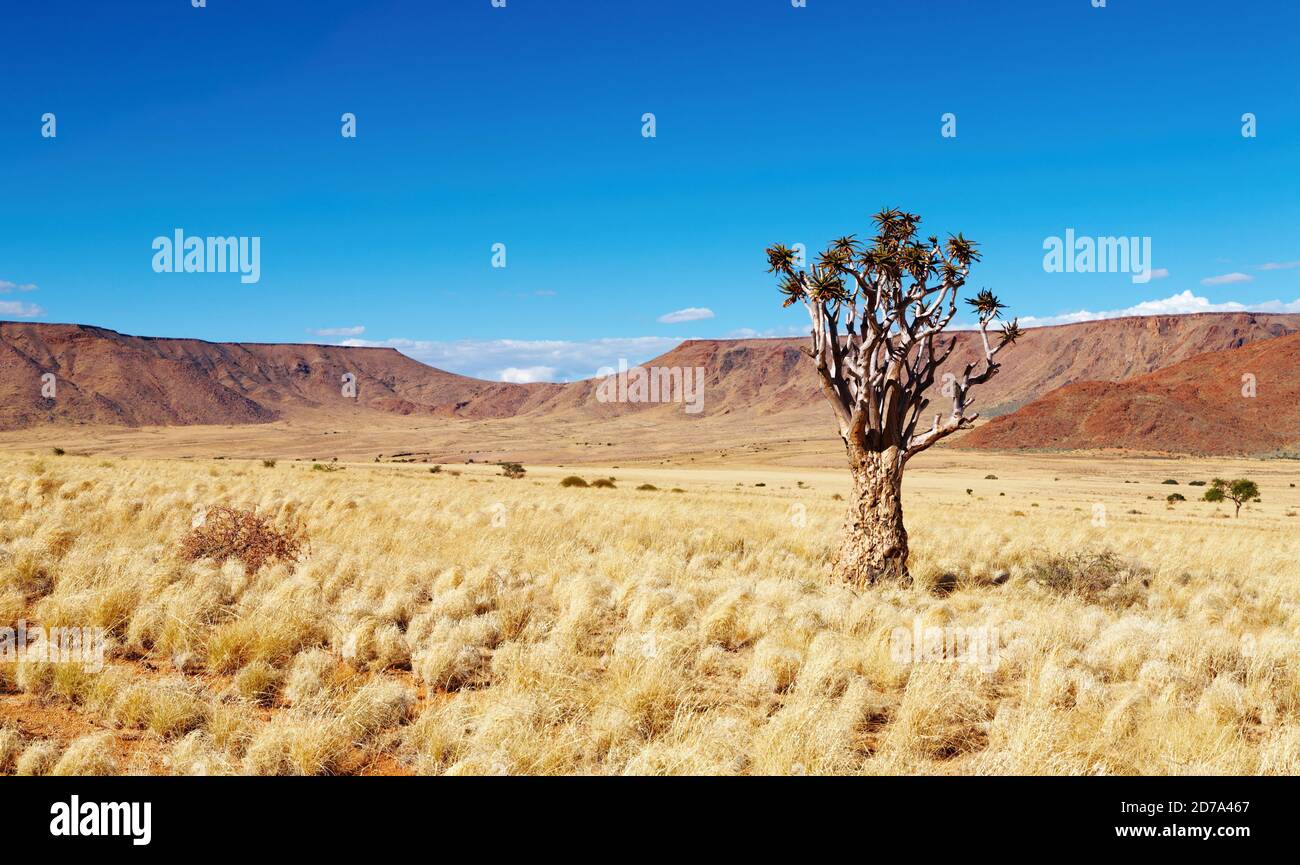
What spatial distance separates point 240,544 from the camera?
32.4ft

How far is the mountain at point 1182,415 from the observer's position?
97.8 metres

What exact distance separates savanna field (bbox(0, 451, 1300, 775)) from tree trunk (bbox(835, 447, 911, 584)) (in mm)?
553

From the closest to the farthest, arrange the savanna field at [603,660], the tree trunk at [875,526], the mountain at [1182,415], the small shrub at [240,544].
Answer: the savanna field at [603,660] < the small shrub at [240,544] < the tree trunk at [875,526] < the mountain at [1182,415]

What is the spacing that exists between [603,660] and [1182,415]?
119 metres

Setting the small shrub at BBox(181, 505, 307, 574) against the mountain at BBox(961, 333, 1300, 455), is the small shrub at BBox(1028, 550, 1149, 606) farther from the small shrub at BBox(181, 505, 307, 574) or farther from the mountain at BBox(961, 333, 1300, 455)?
the mountain at BBox(961, 333, 1300, 455)

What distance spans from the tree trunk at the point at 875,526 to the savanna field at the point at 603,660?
0.55 meters

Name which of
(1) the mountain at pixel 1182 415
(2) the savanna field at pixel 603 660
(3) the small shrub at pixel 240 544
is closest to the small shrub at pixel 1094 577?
(2) the savanna field at pixel 603 660

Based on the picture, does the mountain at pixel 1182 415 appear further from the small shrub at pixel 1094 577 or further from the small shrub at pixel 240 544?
the small shrub at pixel 240 544

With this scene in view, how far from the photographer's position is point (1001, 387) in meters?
193

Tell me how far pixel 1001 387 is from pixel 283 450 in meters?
168

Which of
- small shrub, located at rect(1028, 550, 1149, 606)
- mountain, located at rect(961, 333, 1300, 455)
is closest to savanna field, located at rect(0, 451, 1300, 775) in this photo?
small shrub, located at rect(1028, 550, 1149, 606)

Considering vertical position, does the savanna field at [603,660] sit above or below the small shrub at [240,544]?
below
